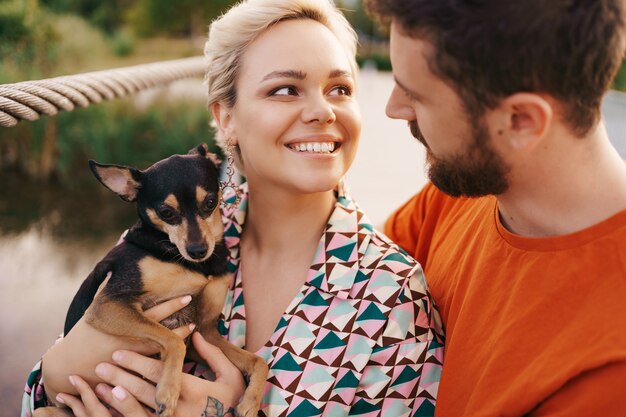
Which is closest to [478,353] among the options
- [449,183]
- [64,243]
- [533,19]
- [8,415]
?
[449,183]

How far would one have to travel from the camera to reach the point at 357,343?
1903 millimetres

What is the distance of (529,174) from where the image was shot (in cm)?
166

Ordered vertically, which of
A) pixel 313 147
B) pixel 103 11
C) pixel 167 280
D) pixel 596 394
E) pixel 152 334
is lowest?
pixel 152 334

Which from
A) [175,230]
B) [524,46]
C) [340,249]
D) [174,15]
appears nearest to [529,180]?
[524,46]

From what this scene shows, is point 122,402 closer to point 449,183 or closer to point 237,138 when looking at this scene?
point 237,138

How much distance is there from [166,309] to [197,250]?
0.84 ft

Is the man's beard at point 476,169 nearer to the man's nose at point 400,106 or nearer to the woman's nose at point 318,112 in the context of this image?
the man's nose at point 400,106

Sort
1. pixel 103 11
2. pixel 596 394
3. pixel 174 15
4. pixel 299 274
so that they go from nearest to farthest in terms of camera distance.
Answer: pixel 596 394 < pixel 299 274 < pixel 103 11 < pixel 174 15

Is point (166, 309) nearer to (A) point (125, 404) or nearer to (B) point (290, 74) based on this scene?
(A) point (125, 404)

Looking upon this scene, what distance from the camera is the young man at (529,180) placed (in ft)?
4.71

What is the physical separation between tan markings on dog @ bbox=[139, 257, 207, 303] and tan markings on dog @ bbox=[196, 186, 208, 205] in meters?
0.25

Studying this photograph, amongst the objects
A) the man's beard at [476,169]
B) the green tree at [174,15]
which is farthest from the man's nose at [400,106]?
the green tree at [174,15]

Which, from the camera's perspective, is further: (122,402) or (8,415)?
Result: (8,415)

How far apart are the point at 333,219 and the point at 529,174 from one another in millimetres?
773
